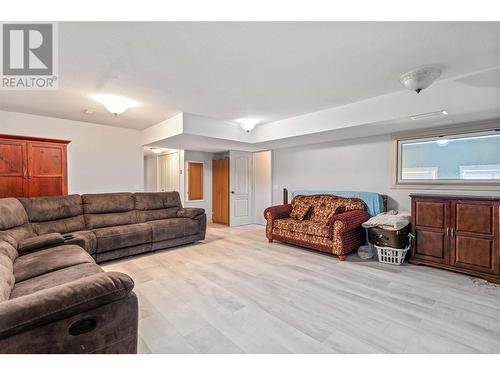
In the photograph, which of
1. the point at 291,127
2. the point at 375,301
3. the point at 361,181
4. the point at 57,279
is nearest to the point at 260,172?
the point at 291,127

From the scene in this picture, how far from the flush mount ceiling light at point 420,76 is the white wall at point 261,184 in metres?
3.85

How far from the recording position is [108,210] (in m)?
3.97

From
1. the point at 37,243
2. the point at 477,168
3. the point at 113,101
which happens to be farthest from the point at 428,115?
the point at 37,243

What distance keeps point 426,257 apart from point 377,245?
606 mm

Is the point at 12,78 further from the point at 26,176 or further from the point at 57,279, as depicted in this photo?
the point at 57,279

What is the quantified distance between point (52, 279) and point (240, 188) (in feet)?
16.1

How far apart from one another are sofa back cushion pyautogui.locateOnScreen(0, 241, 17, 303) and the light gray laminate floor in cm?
89

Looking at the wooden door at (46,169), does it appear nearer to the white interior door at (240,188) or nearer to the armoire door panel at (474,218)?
the white interior door at (240,188)

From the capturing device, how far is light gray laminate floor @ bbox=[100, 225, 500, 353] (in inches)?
65.7

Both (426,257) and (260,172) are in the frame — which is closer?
(426,257)

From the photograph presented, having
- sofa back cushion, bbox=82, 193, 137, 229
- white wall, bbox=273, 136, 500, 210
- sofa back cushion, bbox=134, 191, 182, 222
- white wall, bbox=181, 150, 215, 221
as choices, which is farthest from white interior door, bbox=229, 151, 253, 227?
sofa back cushion, bbox=82, 193, 137, 229

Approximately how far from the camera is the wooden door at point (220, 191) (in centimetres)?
664

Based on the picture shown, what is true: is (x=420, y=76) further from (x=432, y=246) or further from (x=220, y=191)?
(x=220, y=191)
